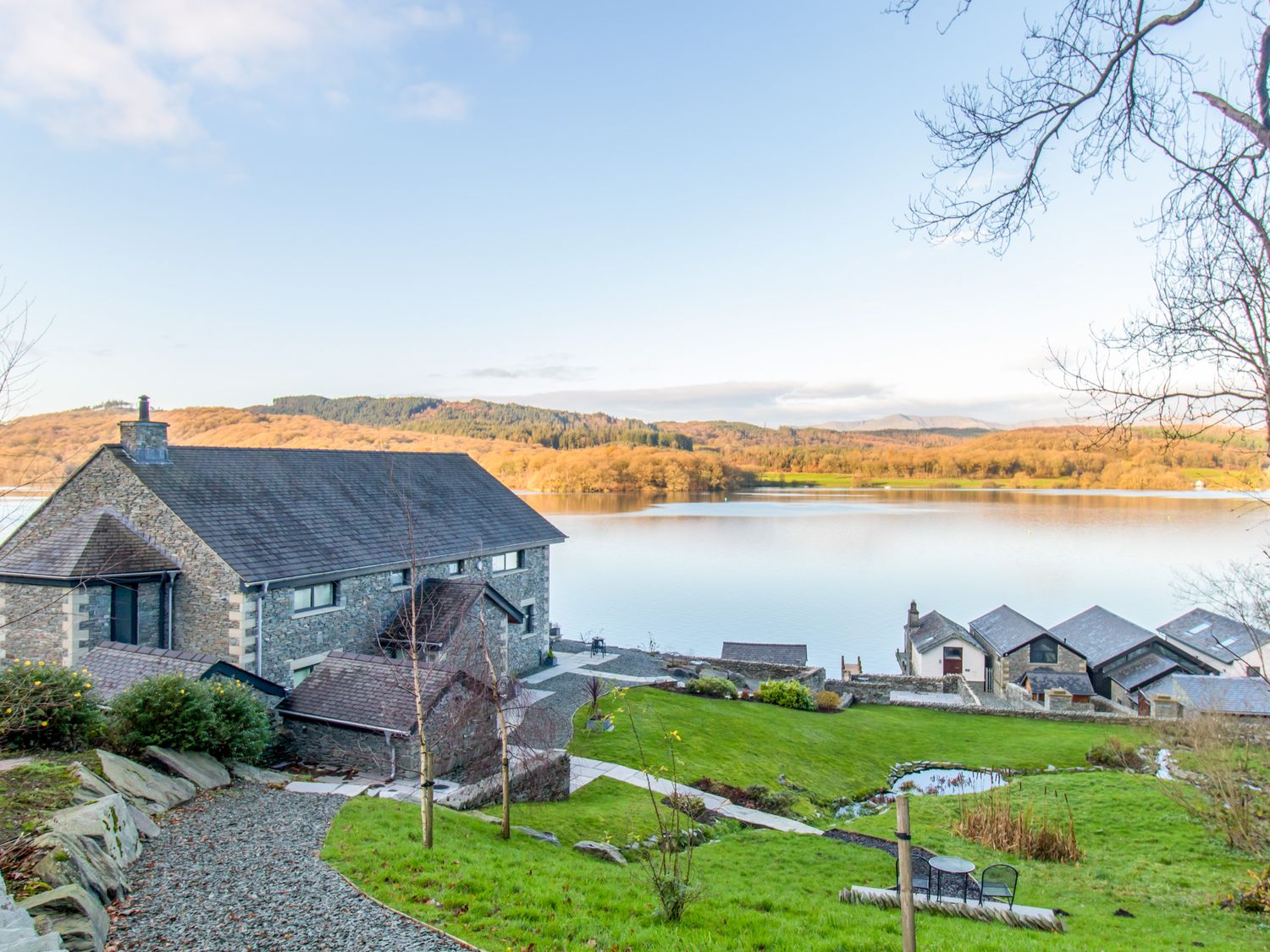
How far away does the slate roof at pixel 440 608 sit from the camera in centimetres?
2030

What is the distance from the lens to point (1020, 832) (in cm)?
1392

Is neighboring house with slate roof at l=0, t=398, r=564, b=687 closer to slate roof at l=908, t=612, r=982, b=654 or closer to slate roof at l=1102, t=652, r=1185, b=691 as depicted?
slate roof at l=908, t=612, r=982, b=654

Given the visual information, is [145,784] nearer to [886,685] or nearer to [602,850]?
[602,850]

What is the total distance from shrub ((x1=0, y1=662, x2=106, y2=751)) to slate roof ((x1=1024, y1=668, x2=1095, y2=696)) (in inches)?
1426

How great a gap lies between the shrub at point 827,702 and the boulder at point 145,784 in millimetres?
21766

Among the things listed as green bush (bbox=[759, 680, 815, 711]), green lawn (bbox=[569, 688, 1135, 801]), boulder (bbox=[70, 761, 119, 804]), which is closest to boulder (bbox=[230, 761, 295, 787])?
boulder (bbox=[70, 761, 119, 804])

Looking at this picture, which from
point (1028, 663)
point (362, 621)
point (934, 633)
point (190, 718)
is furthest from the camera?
point (934, 633)

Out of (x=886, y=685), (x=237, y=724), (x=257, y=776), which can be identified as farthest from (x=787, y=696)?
(x=237, y=724)

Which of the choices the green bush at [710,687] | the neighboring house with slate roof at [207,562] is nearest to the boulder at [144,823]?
the neighboring house with slate roof at [207,562]

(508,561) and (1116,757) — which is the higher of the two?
(508,561)

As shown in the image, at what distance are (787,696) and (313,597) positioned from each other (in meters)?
17.0

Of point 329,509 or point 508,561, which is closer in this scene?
point 329,509

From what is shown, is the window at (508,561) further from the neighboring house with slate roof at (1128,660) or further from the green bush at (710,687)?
the neighboring house with slate roof at (1128,660)

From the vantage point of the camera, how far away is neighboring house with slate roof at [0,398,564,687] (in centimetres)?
1673
